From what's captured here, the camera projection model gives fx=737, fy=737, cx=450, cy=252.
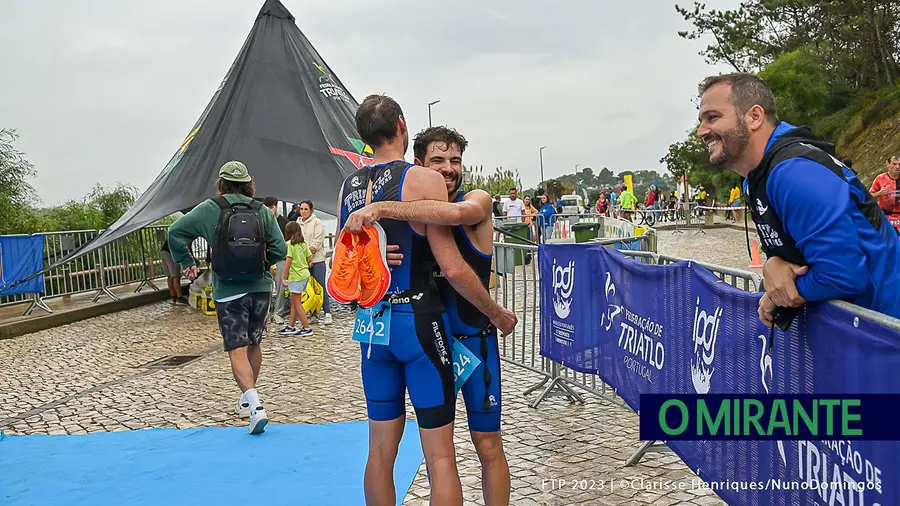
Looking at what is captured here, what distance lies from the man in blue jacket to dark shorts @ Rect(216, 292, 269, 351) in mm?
4102

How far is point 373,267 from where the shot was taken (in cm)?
318

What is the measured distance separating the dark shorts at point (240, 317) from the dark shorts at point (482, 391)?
291 centimetres

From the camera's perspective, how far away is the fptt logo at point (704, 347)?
3.66 meters

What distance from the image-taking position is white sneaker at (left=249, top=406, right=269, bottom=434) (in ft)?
18.9

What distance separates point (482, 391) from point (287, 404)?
12.5ft

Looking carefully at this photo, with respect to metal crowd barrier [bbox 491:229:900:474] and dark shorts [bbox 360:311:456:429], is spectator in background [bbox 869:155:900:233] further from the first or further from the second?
dark shorts [bbox 360:311:456:429]

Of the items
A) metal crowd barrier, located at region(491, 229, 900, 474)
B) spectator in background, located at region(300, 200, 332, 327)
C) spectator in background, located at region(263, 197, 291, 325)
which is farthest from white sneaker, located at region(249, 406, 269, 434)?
spectator in background, located at region(263, 197, 291, 325)

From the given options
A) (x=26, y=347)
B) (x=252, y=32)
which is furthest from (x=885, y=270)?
(x=252, y=32)

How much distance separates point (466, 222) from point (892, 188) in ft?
33.7

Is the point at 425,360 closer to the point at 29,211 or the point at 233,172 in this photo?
the point at 233,172

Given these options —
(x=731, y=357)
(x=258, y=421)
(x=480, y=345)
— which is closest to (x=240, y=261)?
(x=258, y=421)

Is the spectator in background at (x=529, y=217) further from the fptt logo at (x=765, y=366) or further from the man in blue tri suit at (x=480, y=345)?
the fptt logo at (x=765, y=366)

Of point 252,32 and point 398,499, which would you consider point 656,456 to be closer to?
point 398,499

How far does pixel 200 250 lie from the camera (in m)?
18.1
